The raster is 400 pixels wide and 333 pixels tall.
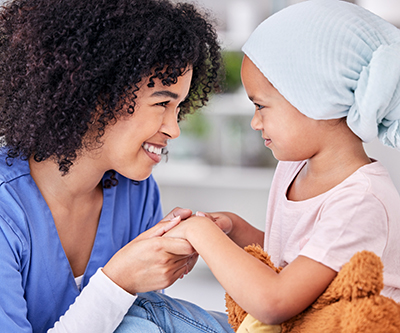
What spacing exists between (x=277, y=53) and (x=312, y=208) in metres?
0.33

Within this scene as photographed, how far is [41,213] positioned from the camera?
3.31 feet

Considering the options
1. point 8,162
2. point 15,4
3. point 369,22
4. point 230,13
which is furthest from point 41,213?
point 230,13

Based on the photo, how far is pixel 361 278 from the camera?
65 centimetres

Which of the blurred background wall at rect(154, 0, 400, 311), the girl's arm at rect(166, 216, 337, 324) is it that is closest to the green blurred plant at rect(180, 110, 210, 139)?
the blurred background wall at rect(154, 0, 400, 311)

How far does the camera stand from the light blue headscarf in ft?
2.53

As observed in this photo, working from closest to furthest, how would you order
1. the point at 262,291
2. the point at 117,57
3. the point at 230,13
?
1. the point at 262,291
2. the point at 117,57
3. the point at 230,13

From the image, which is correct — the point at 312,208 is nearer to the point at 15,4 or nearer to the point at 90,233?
the point at 90,233

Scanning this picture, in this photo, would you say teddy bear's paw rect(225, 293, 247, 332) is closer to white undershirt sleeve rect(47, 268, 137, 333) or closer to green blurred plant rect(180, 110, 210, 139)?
white undershirt sleeve rect(47, 268, 137, 333)

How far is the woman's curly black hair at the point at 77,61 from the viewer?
94 centimetres

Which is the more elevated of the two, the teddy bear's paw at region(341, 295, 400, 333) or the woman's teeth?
the woman's teeth

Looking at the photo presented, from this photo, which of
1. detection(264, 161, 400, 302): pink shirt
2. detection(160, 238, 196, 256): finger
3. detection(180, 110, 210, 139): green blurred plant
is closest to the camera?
detection(264, 161, 400, 302): pink shirt

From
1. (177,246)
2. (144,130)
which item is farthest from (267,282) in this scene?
(144,130)

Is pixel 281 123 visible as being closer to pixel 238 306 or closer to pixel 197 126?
pixel 238 306

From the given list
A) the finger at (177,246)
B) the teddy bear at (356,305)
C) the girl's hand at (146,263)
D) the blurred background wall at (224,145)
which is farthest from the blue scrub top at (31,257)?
the blurred background wall at (224,145)
